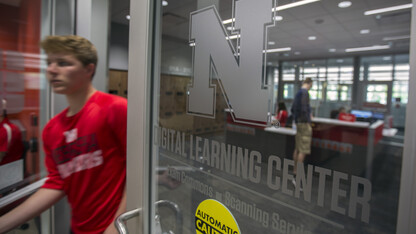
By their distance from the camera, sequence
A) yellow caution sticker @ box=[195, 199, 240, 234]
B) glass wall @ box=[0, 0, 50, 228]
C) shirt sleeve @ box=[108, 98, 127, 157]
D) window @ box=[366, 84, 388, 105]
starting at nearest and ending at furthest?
yellow caution sticker @ box=[195, 199, 240, 234] → shirt sleeve @ box=[108, 98, 127, 157] → glass wall @ box=[0, 0, 50, 228] → window @ box=[366, 84, 388, 105]

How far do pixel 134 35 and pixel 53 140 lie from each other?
2.70ft

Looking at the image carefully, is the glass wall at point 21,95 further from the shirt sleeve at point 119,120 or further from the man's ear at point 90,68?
the shirt sleeve at point 119,120

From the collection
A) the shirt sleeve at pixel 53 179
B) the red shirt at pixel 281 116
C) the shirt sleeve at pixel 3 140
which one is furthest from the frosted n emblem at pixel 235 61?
the shirt sleeve at pixel 3 140

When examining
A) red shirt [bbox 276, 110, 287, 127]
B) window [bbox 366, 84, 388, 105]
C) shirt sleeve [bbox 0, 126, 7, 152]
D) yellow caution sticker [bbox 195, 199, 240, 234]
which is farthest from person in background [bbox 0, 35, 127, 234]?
window [bbox 366, 84, 388, 105]

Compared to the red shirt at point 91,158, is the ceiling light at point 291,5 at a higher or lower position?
higher

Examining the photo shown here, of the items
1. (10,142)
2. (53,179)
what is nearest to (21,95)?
(10,142)

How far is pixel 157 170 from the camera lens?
84 cm

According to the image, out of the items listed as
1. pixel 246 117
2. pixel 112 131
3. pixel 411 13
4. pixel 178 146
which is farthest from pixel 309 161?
pixel 112 131

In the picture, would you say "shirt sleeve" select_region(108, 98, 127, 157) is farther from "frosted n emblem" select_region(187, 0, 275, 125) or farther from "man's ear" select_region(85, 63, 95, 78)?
"frosted n emblem" select_region(187, 0, 275, 125)

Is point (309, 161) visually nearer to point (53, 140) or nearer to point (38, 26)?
point (53, 140)

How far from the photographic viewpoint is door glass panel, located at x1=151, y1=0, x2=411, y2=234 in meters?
0.47

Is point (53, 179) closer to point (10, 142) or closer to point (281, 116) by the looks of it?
point (10, 142)

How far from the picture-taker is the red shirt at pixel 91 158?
1.22 m

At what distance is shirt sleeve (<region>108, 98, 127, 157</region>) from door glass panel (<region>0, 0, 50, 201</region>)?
23.8 inches
